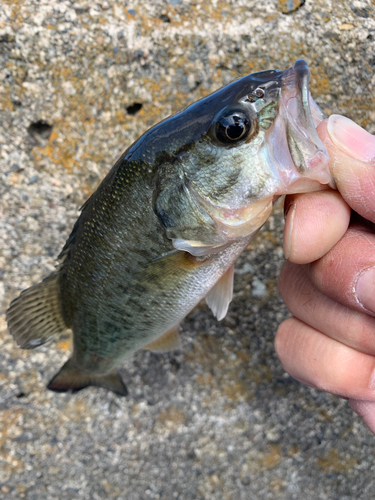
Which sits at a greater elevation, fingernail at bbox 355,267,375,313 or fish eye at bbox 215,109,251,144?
fish eye at bbox 215,109,251,144

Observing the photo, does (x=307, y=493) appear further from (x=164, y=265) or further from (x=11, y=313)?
(x=11, y=313)

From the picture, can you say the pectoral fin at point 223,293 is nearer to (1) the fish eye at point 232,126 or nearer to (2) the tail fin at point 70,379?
(1) the fish eye at point 232,126

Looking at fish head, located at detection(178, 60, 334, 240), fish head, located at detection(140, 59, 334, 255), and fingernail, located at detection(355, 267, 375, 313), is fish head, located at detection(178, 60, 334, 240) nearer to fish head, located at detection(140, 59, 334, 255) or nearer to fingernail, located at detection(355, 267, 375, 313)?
fish head, located at detection(140, 59, 334, 255)

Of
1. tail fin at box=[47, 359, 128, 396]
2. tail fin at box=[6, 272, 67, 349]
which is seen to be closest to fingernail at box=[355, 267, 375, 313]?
tail fin at box=[6, 272, 67, 349]

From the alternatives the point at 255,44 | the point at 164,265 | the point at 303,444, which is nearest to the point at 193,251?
the point at 164,265

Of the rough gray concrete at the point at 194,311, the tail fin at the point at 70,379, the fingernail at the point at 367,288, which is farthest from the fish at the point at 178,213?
the rough gray concrete at the point at 194,311

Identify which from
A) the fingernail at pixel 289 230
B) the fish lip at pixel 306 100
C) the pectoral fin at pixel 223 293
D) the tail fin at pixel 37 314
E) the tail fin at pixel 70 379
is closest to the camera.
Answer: the fish lip at pixel 306 100
